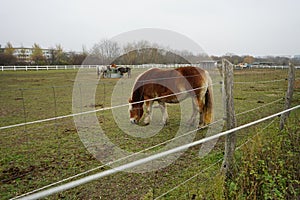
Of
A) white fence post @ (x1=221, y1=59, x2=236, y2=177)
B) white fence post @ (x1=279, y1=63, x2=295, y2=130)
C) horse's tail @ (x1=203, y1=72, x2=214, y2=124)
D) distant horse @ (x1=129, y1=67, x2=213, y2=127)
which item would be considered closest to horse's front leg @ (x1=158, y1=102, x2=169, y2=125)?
distant horse @ (x1=129, y1=67, x2=213, y2=127)

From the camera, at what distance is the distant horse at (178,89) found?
15.5ft

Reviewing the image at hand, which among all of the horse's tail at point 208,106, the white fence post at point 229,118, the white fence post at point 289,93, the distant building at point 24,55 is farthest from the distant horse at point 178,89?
the distant building at point 24,55

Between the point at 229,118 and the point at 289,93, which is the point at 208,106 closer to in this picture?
the point at 289,93

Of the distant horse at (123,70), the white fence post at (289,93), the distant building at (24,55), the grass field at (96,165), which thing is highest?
the distant building at (24,55)

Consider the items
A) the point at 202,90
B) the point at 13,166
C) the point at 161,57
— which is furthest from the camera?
the point at 161,57

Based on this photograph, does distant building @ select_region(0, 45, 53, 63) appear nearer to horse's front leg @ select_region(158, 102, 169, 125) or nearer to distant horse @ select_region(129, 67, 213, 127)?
distant horse @ select_region(129, 67, 213, 127)

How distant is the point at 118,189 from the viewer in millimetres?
2521

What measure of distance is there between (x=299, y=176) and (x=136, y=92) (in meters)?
3.61

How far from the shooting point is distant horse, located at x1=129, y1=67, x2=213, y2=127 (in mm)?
4723

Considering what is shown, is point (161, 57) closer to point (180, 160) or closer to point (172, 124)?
point (172, 124)

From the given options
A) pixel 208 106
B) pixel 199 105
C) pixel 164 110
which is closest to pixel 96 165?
pixel 164 110

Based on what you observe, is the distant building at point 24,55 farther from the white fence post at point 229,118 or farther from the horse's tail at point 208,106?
the white fence post at point 229,118

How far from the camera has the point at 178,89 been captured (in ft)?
15.8

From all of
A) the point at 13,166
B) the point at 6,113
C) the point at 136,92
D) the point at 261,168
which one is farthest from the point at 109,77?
the point at 261,168
